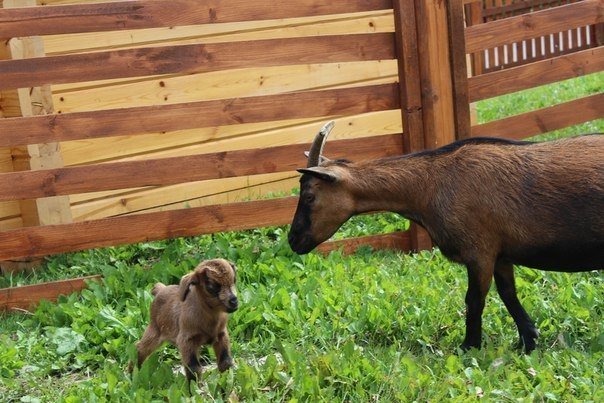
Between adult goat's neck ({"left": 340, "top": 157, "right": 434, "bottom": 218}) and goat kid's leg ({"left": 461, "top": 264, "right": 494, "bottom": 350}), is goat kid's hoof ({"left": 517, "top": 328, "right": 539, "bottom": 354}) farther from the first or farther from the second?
adult goat's neck ({"left": 340, "top": 157, "right": 434, "bottom": 218})

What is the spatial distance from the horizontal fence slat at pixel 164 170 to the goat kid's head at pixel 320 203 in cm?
151

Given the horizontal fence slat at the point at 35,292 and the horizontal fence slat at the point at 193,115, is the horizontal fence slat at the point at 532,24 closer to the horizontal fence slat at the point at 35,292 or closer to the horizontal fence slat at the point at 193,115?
the horizontal fence slat at the point at 193,115

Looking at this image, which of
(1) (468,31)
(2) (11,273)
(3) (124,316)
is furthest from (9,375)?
(1) (468,31)

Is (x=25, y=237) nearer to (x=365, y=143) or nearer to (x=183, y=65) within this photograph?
(x=183, y=65)

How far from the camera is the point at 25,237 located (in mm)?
7734

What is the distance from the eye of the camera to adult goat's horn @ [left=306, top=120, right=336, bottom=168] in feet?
21.7

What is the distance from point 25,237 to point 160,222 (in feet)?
3.38

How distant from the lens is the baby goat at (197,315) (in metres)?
5.51

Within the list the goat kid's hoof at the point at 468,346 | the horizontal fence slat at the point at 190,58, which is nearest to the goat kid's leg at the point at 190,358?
the goat kid's hoof at the point at 468,346

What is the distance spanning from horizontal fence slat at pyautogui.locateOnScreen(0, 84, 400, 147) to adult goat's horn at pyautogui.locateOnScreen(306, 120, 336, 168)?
145cm

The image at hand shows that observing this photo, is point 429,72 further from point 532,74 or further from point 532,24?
point 532,24

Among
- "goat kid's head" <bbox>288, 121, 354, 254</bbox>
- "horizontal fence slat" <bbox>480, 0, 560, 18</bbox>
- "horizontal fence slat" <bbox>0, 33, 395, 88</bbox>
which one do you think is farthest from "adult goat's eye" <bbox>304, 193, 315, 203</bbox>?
"horizontal fence slat" <bbox>480, 0, 560, 18</bbox>

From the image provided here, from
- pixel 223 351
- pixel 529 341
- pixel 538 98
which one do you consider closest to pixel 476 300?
pixel 529 341

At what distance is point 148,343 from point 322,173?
150 cm
